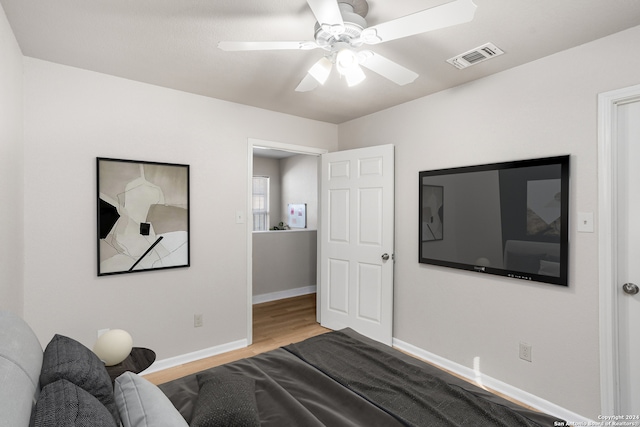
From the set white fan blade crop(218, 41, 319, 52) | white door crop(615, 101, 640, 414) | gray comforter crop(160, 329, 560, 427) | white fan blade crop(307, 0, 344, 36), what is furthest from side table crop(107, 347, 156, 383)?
white door crop(615, 101, 640, 414)

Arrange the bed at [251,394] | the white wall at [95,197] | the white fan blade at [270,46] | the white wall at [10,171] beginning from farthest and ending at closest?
1. the white wall at [95,197]
2. the white wall at [10,171]
3. the white fan blade at [270,46]
4. the bed at [251,394]

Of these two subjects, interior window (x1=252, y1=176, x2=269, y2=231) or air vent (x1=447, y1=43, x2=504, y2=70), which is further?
interior window (x1=252, y1=176, x2=269, y2=231)

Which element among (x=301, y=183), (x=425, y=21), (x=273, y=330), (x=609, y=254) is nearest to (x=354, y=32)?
(x=425, y=21)

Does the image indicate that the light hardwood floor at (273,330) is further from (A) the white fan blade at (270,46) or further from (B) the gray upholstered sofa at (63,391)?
(A) the white fan blade at (270,46)

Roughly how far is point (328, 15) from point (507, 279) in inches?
88.9

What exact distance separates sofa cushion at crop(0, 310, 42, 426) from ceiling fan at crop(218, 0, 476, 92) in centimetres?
147

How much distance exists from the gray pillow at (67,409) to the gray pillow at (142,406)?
0.24ft

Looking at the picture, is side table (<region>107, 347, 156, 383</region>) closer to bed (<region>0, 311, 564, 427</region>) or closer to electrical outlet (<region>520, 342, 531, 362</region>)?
bed (<region>0, 311, 564, 427</region>)

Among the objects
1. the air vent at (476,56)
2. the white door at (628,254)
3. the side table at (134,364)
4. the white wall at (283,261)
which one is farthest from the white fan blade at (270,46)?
the white wall at (283,261)

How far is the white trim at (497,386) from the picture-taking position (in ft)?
7.29

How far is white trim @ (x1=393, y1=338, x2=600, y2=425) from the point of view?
7.29 ft

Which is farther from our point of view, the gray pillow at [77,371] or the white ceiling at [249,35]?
the white ceiling at [249,35]

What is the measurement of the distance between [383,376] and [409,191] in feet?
6.65

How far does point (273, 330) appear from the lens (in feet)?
12.7
